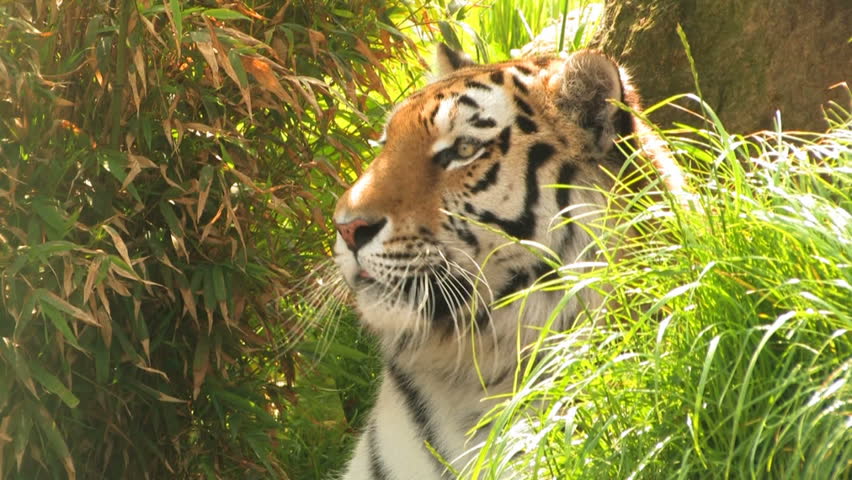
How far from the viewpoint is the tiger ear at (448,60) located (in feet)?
10.7

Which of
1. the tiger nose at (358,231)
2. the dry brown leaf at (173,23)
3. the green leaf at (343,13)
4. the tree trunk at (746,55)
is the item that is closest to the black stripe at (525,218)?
the tiger nose at (358,231)

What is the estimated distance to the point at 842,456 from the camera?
1.86m

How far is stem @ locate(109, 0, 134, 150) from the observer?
304cm

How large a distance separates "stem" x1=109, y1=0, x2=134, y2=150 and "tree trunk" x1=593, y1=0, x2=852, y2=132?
1745 mm

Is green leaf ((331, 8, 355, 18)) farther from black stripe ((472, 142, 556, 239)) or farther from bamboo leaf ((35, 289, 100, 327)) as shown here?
bamboo leaf ((35, 289, 100, 327))

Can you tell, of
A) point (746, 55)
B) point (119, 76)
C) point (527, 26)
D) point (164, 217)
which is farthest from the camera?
point (527, 26)

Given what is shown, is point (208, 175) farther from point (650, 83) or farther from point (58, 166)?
point (650, 83)

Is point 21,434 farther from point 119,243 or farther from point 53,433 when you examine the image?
point 119,243

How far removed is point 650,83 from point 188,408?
180 centimetres

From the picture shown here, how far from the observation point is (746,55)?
401 centimetres

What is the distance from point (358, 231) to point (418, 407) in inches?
17.7

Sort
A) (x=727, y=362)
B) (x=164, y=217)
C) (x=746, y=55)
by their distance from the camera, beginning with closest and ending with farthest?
(x=727, y=362)
(x=164, y=217)
(x=746, y=55)

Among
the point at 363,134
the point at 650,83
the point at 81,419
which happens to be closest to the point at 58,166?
the point at 81,419

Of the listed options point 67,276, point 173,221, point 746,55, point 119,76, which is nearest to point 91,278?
point 67,276
